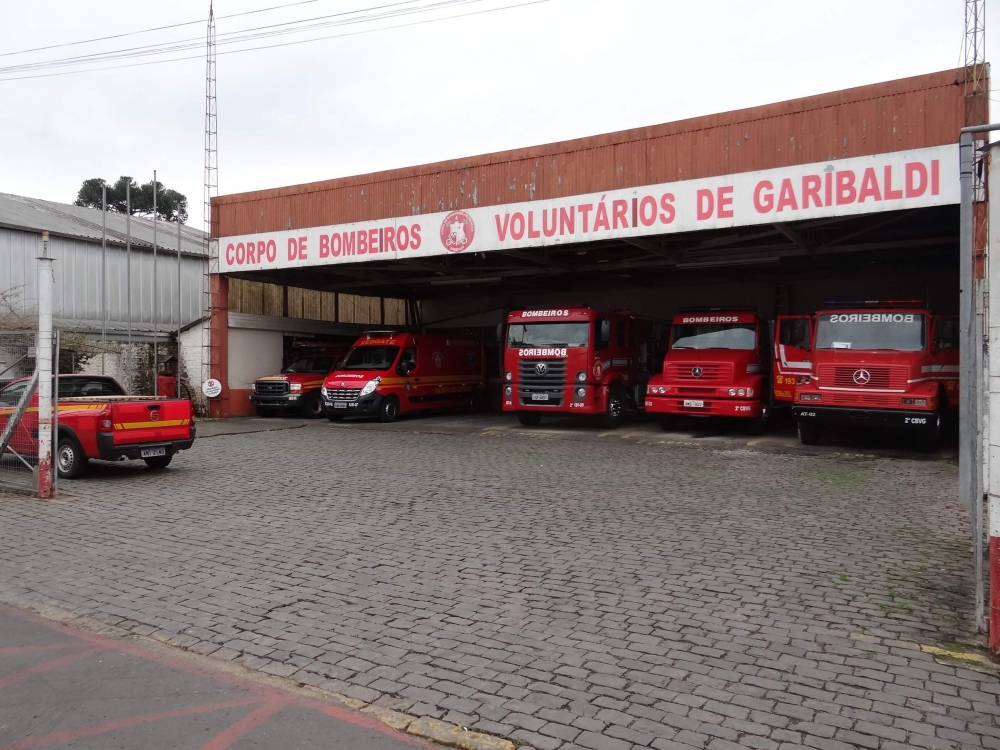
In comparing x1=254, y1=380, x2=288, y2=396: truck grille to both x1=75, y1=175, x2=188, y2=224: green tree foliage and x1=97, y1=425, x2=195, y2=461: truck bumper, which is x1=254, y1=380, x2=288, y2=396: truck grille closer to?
x1=97, y1=425, x2=195, y2=461: truck bumper

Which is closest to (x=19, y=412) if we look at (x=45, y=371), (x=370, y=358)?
(x=45, y=371)

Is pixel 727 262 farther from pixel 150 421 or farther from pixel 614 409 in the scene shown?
pixel 150 421

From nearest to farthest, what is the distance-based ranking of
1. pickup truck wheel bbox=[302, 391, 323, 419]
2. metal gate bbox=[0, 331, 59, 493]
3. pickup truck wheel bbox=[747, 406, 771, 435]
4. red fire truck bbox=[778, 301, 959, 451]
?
1. metal gate bbox=[0, 331, 59, 493]
2. red fire truck bbox=[778, 301, 959, 451]
3. pickup truck wheel bbox=[747, 406, 771, 435]
4. pickup truck wheel bbox=[302, 391, 323, 419]

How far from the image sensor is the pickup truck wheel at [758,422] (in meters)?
16.8

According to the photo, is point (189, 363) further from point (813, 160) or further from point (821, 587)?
point (821, 587)

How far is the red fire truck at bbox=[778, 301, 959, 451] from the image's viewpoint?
13.5 m

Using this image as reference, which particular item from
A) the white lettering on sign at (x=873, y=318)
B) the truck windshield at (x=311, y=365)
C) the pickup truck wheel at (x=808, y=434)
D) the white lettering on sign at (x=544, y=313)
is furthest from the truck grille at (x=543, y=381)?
the truck windshield at (x=311, y=365)

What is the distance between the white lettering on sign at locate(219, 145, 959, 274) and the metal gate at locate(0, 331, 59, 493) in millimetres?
9787

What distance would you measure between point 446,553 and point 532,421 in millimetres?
13288

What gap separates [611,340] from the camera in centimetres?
1873

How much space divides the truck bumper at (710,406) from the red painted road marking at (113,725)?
13.7 m

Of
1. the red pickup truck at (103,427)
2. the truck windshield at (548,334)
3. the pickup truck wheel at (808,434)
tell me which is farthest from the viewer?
the truck windshield at (548,334)

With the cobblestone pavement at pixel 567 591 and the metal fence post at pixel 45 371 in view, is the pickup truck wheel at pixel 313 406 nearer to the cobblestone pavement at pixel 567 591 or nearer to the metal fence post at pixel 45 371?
the cobblestone pavement at pixel 567 591

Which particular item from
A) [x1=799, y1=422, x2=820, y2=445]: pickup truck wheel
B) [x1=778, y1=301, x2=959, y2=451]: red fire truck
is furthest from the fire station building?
[x1=799, y1=422, x2=820, y2=445]: pickup truck wheel
